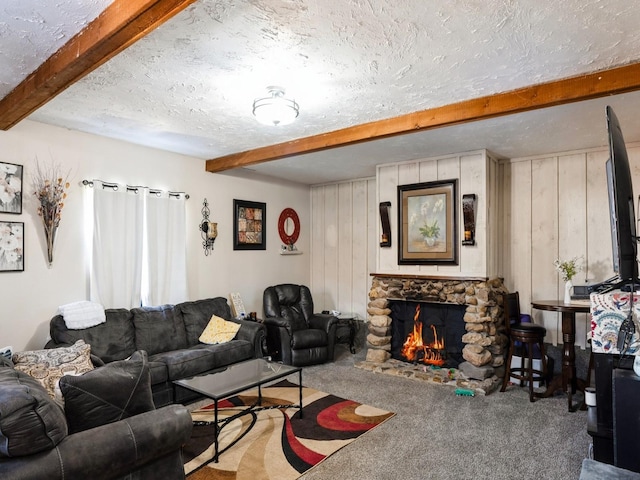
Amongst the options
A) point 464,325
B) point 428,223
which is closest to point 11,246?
point 428,223

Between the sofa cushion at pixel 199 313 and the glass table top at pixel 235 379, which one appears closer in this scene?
the glass table top at pixel 235 379

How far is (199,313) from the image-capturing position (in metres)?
4.52

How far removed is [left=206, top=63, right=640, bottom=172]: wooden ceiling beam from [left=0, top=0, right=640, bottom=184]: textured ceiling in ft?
0.24

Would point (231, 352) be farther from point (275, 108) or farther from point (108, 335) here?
point (275, 108)

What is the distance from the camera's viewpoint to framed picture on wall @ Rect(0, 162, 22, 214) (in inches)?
134

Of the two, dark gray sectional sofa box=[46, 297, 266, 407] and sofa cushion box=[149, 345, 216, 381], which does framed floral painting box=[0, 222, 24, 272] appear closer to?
dark gray sectional sofa box=[46, 297, 266, 407]

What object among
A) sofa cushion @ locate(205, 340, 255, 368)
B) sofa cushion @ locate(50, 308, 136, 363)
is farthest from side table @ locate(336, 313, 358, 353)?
sofa cushion @ locate(50, 308, 136, 363)

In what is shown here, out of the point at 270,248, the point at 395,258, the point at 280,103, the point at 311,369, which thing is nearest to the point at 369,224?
the point at 395,258

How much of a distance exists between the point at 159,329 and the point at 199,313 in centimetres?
52

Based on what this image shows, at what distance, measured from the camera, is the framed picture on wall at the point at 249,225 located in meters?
5.47

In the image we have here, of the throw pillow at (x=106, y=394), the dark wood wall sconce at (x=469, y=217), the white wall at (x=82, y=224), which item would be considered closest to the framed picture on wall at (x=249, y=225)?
the white wall at (x=82, y=224)

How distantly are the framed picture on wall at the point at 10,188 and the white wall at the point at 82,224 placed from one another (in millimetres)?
53

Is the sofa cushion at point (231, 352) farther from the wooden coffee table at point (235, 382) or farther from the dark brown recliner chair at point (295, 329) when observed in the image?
the dark brown recliner chair at point (295, 329)

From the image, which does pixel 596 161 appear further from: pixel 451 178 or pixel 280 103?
pixel 280 103
